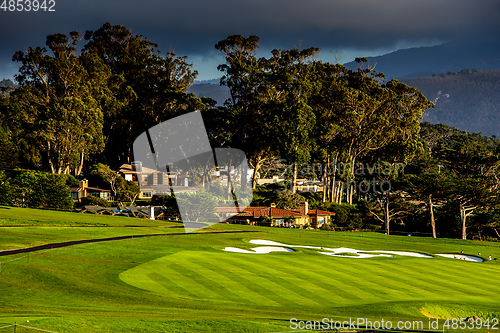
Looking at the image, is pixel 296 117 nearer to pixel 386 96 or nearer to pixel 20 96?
pixel 386 96

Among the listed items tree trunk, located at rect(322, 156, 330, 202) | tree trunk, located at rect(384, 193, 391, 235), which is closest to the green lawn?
tree trunk, located at rect(384, 193, 391, 235)

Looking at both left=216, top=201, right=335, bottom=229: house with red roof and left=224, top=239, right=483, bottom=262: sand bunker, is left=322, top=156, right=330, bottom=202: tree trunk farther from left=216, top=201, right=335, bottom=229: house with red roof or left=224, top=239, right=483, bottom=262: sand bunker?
left=224, top=239, right=483, bottom=262: sand bunker

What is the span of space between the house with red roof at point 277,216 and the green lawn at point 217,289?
1196 inches

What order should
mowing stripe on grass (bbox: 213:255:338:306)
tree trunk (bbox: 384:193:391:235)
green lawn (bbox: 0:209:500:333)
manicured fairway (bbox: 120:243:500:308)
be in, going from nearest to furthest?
green lawn (bbox: 0:209:500:333), manicured fairway (bbox: 120:243:500:308), mowing stripe on grass (bbox: 213:255:338:306), tree trunk (bbox: 384:193:391:235)

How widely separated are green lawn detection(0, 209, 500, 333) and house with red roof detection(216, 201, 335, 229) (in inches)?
1196

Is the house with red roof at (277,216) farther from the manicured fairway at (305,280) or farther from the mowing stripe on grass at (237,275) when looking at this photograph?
the mowing stripe on grass at (237,275)

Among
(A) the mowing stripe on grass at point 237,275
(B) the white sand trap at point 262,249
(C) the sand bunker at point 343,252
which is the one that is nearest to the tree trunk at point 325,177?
(C) the sand bunker at point 343,252

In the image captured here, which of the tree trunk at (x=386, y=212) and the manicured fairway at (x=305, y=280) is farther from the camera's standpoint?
the tree trunk at (x=386, y=212)

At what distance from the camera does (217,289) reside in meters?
19.5

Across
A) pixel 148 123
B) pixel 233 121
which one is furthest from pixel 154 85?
pixel 233 121

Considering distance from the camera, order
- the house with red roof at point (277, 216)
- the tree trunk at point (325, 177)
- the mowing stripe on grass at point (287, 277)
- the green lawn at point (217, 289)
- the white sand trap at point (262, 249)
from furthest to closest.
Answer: the tree trunk at point (325, 177)
the house with red roof at point (277, 216)
the white sand trap at point (262, 249)
the mowing stripe on grass at point (287, 277)
the green lawn at point (217, 289)

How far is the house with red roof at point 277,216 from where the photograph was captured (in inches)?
2440

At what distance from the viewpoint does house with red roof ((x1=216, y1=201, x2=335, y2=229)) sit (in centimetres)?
6197

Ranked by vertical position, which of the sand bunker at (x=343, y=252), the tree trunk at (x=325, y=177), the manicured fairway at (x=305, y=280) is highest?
the tree trunk at (x=325, y=177)
